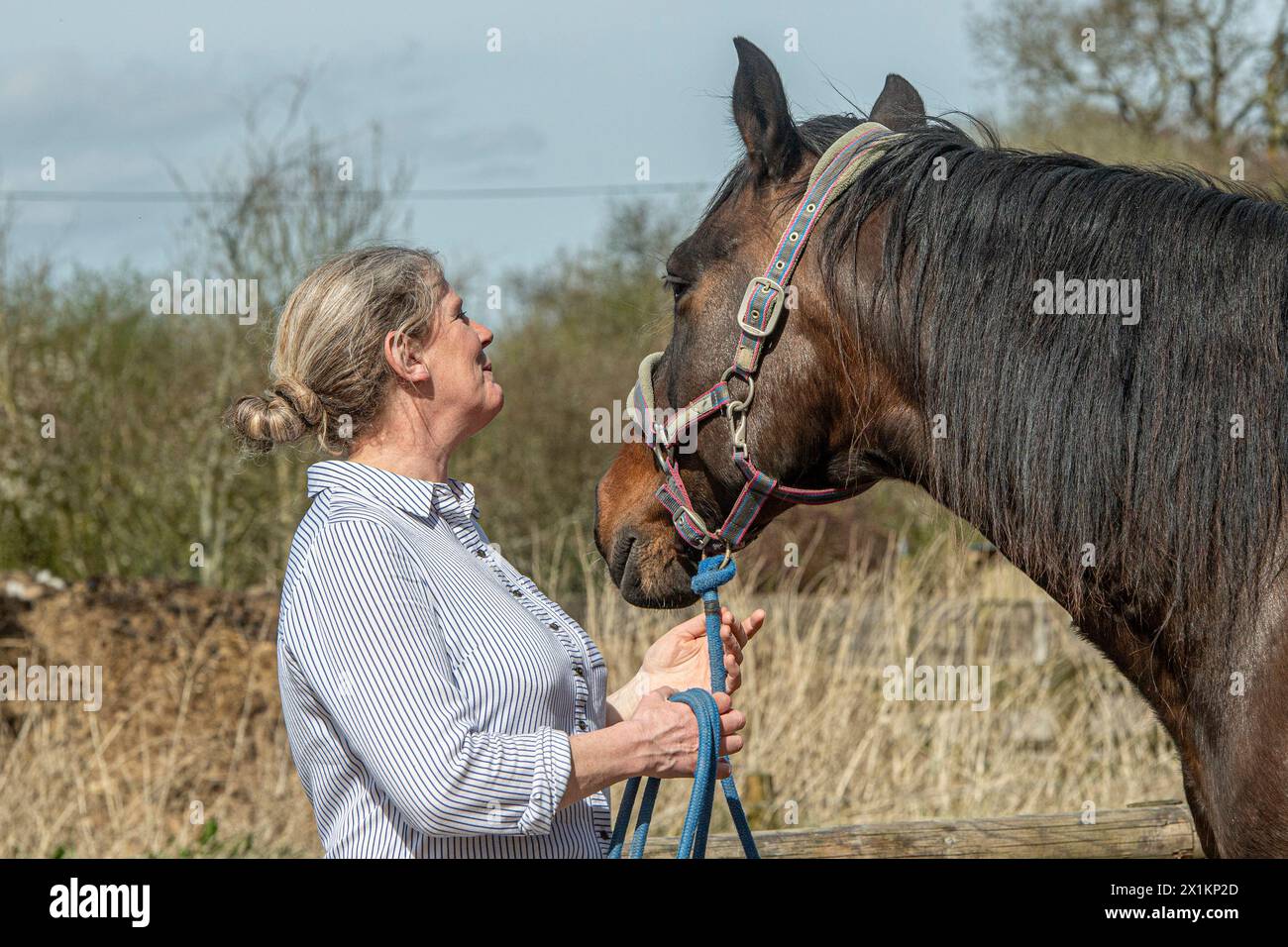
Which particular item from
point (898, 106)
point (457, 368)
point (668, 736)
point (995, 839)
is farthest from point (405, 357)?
point (995, 839)

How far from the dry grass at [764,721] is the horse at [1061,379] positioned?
11.2ft

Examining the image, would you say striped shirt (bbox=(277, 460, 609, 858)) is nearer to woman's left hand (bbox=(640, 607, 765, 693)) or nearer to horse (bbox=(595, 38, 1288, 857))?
woman's left hand (bbox=(640, 607, 765, 693))

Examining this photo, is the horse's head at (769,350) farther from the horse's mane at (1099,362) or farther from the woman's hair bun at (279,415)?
the woman's hair bun at (279,415)

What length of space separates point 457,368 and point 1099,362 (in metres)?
1.18

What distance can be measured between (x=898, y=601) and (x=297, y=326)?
16.3 ft

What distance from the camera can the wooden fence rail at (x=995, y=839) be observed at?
3.76 metres

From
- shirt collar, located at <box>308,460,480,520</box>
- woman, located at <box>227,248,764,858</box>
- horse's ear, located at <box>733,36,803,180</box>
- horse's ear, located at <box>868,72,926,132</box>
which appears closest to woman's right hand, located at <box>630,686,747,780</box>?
woman, located at <box>227,248,764,858</box>

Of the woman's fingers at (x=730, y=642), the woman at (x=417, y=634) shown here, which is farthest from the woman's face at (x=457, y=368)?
the woman's fingers at (x=730, y=642)

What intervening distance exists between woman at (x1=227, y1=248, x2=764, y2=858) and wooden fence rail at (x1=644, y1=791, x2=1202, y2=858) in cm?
153

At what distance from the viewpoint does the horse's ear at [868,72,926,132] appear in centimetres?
264

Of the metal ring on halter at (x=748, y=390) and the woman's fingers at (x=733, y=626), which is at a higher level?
the metal ring on halter at (x=748, y=390)

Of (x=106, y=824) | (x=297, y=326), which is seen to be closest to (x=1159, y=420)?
(x=297, y=326)
